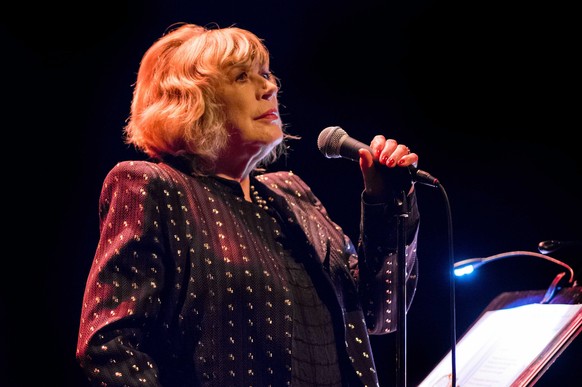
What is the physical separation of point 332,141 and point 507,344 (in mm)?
602

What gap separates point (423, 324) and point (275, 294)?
1658 mm

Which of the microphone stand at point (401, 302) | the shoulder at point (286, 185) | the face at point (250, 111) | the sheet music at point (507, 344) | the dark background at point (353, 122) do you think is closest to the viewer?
the microphone stand at point (401, 302)

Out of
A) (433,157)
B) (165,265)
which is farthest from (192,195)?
(433,157)

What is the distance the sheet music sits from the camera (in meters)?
1.47

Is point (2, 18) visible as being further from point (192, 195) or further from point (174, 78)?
point (192, 195)

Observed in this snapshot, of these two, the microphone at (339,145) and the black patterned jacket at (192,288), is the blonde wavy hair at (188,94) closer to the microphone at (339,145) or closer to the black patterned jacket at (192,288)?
the black patterned jacket at (192,288)

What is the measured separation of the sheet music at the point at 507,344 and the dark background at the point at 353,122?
2.65 feet

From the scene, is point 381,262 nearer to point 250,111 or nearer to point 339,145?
point 339,145

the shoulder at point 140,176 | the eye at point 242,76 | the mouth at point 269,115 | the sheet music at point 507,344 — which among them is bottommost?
the sheet music at point 507,344

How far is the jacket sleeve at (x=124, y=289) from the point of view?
135cm

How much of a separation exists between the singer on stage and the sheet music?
20 centimetres

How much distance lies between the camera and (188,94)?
70.2 inches

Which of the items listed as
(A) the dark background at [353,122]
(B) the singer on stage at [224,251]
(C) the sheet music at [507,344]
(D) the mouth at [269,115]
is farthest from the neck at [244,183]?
(A) the dark background at [353,122]

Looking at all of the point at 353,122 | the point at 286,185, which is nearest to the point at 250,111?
the point at 286,185
